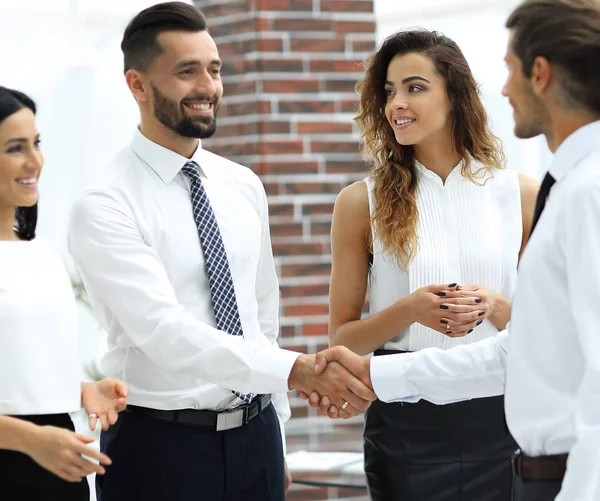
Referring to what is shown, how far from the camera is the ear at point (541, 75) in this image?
6.37 feet

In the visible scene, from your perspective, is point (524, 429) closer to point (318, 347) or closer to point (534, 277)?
point (534, 277)

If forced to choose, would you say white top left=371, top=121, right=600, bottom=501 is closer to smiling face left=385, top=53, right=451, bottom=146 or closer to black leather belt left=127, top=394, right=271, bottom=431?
black leather belt left=127, top=394, right=271, bottom=431

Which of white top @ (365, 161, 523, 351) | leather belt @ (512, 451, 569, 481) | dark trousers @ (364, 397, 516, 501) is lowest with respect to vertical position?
dark trousers @ (364, 397, 516, 501)

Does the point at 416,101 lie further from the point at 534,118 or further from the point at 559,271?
the point at 559,271

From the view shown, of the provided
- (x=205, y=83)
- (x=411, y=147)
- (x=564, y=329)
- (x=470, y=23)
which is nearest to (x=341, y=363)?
(x=411, y=147)

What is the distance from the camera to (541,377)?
186 cm

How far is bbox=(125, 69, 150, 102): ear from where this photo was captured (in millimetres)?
2771

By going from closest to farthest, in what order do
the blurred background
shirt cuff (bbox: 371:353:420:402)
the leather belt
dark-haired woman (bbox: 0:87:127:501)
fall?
the leather belt, dark-haired woman (bbox: 0:87:127:501), shirt cuff (bbox: 371:353:420:402), the blurred background

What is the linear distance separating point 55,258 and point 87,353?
2.30m

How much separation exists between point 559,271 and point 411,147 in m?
1.27

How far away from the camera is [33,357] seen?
7.44 ft

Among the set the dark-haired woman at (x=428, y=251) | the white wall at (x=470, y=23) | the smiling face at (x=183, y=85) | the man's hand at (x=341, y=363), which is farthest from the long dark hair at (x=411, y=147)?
the white wall at (x=470, y=23)

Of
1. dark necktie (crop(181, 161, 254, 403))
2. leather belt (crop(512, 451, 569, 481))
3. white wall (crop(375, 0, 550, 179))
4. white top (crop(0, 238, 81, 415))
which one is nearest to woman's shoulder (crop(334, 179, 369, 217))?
dark necktie (crop(181, 161, 254, 403))

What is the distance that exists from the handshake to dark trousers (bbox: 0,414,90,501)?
68cm
